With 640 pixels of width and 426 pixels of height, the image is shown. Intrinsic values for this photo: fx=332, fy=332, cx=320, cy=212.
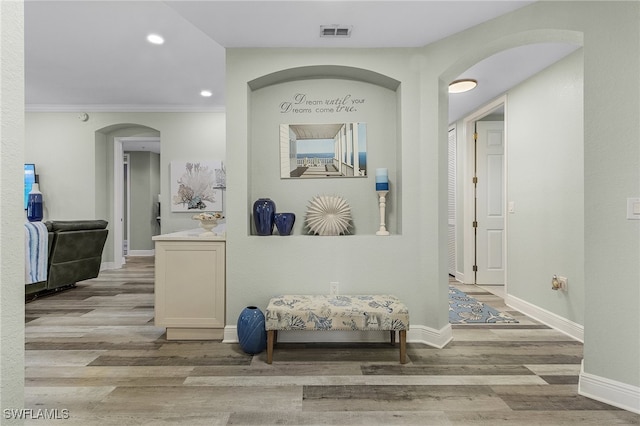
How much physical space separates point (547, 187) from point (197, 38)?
373 cm

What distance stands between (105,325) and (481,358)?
328 cm

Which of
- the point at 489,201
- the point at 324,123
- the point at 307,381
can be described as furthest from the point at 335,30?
the point at 489,201

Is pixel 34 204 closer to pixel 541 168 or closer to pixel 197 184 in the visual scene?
pixel 197 184

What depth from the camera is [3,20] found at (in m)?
0.96

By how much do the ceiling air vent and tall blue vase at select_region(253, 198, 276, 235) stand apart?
1370mm

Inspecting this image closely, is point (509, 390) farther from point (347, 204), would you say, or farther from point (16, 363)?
point (16, 363)

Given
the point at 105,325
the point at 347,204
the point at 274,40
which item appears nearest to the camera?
the point at 274,40

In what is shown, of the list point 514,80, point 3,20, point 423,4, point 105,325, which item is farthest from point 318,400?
point 514,80

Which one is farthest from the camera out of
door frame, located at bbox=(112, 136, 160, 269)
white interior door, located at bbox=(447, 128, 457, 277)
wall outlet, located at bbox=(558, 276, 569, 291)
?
door frame, located at bbox=(112, 136, 160, 269)

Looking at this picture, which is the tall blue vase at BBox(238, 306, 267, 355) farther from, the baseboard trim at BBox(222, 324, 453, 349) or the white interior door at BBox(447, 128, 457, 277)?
the white interior door at BBox(447, 128, 457, 277)

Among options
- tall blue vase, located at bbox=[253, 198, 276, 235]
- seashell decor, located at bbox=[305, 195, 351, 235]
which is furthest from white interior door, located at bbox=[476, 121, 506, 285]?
tall blue vase, located at bbox=[253, 198, 276, 235]

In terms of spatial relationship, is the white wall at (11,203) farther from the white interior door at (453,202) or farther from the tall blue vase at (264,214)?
the white interior door at (453,202)

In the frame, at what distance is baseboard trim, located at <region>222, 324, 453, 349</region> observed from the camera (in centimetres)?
272

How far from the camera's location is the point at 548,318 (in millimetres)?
3137
